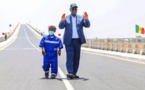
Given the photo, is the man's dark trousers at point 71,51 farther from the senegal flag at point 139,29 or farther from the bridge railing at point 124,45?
the senegal flag at point 139,29

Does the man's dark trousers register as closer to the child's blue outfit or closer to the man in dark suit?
the man in dark suit

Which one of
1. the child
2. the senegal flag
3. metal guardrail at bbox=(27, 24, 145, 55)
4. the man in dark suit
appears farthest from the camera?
the senegal flag

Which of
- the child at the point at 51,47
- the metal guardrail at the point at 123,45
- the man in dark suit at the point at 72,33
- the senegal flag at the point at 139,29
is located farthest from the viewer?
the senegal flag at the point at 139,29

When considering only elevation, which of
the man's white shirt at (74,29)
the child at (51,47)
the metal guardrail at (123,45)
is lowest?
the metal guardrail at (123,45)

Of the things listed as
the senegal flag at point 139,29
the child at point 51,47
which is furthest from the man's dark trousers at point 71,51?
the senegal flag at point 139,29

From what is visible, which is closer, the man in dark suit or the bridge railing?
the man in dark suit

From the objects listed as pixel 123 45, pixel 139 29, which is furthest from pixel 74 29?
pixel 123 45

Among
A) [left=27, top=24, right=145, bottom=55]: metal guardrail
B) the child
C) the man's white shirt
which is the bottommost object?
[left=27, top=24, right=145, bottom=55]: metal guardrail

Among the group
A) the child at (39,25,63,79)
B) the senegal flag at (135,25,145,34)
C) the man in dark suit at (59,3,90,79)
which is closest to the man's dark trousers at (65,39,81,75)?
the man in dark suit at (59,3,90,79)

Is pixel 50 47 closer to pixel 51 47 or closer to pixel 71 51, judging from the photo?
pixel 51 47

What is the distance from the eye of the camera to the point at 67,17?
415 inches

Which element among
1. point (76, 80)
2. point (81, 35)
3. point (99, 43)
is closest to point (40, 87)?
point (76, 80)

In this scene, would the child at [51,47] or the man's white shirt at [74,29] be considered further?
the child at [51,47]

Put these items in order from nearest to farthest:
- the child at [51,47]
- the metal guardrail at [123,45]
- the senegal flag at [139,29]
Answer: the child at [51,47] < the metal guardrail at [123,45] < the senegal flag at [139,29]
